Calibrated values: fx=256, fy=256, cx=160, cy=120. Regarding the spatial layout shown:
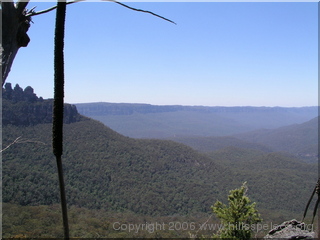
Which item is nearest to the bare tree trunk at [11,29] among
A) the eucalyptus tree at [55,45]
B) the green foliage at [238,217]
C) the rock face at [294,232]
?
the eucalyptus tree at [55,45]

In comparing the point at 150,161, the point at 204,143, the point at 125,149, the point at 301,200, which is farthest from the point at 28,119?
the point at 204,143

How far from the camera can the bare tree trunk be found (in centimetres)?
152

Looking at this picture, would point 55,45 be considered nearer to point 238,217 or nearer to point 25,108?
point 238,217

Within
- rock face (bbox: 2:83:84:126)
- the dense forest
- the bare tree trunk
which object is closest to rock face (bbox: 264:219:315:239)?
the bare tree trunk

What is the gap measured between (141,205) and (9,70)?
46799mm

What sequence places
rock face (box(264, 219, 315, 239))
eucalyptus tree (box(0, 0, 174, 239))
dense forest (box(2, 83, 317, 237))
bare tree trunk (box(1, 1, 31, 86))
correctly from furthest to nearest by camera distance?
dense forest (box(2, 83, 317, 237)) < rock face (box(264, 219, 315, 239)) < bare tree trunk (box(1, 1, 31, 86)) < eucalyptus tree (box(0, 0, 174, 239))

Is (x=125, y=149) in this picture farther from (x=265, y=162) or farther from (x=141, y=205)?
(x=265, y=162)

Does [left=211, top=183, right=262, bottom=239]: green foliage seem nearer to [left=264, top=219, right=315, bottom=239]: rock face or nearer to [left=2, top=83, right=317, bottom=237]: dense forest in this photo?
[left=264, top=219, right=315, bottom=239]: rock face

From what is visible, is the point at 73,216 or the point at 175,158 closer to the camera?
the point at 73,216

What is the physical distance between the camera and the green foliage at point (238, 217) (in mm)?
10672

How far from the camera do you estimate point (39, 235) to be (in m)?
21.3

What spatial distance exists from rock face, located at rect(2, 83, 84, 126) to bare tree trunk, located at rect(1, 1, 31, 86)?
Result: 55.0 meters

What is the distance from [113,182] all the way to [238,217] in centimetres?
4400

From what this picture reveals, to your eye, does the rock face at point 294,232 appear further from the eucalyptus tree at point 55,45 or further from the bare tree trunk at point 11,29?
the bare tree trunk at point 11,29
